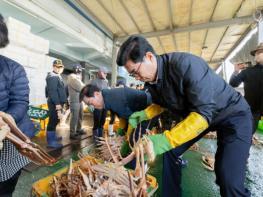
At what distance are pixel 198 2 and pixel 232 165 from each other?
15.5ft

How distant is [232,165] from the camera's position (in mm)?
1281

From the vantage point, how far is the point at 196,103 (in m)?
1.16

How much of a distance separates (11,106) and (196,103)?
104 cm

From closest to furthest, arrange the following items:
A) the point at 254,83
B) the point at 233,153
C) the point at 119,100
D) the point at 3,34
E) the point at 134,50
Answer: the point at 3,34, the point at 134,50, the point at 233,153, the point at 119,100, the point at 254,83

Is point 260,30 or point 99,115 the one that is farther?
point 260,30

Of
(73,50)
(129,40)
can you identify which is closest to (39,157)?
(129,40)

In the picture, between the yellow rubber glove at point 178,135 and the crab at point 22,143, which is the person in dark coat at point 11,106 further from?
the yellow rubber glove at point 178,135

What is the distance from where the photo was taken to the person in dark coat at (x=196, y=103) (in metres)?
1.12

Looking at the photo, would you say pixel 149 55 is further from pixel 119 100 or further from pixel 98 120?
pixel 98 120

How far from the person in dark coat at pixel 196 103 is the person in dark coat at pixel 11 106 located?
0.60m

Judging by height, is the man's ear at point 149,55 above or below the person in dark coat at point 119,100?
above

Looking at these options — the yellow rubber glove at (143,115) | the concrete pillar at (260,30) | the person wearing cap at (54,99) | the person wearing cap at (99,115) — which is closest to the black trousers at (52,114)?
the person wearing cap at (54,99)

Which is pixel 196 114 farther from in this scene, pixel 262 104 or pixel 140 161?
pixel 262 104

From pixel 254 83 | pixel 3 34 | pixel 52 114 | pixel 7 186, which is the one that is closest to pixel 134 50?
pixel 3 34
